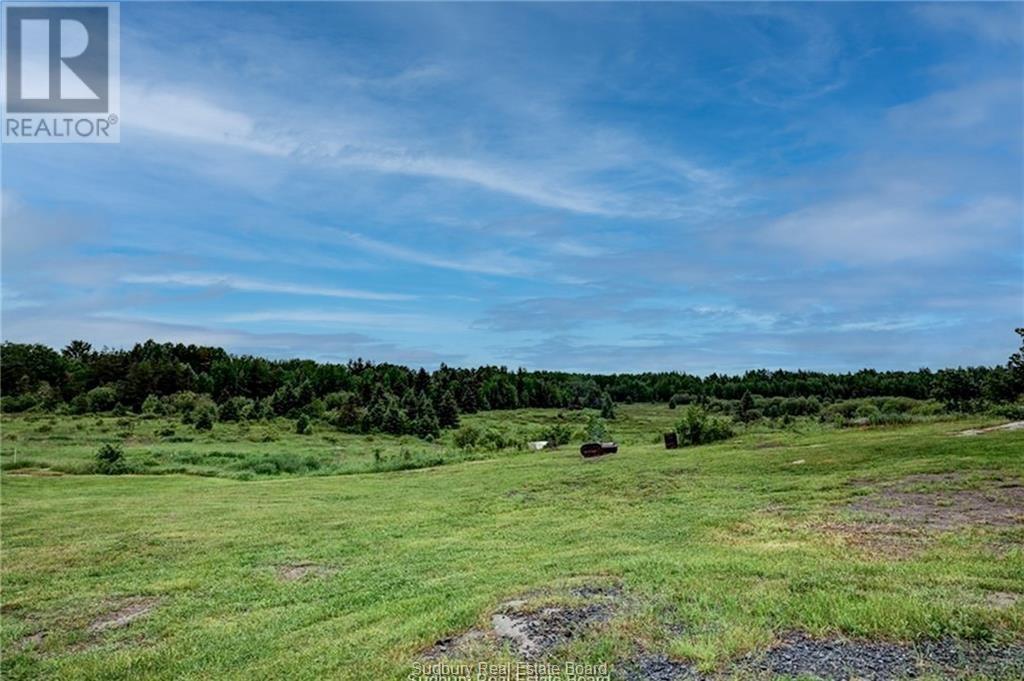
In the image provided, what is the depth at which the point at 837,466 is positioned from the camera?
24.0 metres

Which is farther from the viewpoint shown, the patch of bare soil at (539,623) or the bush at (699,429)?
the bush at (699,429)

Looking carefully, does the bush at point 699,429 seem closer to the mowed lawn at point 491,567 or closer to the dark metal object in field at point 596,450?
the dark metal object in field at point 596,450

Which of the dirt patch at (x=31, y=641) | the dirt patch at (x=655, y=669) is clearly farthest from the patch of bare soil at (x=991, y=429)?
the dirt patch at (x=31, y=641)

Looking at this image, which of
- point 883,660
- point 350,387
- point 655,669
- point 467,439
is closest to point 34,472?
point 467,439

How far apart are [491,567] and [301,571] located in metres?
4.64

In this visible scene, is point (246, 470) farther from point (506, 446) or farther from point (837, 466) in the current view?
point (837, 466)

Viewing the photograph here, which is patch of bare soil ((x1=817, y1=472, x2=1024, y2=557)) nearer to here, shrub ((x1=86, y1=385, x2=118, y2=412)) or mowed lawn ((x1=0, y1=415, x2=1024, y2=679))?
mowed lawn ((x1=0, y1=415, x2=1024, y2=679))

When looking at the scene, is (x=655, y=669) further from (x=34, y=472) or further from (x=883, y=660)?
(x=34, y=472)

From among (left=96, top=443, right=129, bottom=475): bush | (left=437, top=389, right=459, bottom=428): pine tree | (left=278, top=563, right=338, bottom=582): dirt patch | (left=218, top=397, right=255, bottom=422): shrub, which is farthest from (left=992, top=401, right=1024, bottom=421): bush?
(left=218, top=397, right=255, bottom=422): shrub

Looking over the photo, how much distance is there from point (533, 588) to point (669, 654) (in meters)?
3.20

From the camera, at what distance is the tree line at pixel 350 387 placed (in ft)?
294

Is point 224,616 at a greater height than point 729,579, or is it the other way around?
point 729,579

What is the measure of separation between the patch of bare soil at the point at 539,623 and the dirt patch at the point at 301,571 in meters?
6.54

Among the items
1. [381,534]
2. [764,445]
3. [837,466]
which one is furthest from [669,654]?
[764,445]
